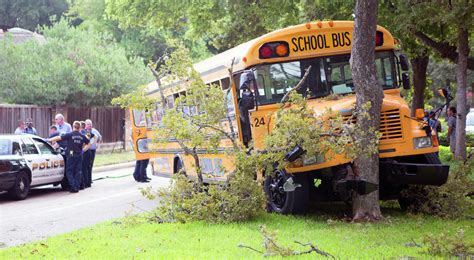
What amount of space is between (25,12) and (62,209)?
4301cm

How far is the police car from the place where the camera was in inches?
632

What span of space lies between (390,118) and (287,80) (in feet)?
6.26

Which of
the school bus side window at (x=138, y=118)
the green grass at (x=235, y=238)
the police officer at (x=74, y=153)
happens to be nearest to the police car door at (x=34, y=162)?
the police officer at (x=74, y=153)

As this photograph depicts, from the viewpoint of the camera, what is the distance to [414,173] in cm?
1049

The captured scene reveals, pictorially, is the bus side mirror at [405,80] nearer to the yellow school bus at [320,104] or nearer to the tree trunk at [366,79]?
the yellow school bus at [320,104]

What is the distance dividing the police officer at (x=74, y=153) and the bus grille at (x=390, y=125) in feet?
30.3

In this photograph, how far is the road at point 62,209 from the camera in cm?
1185

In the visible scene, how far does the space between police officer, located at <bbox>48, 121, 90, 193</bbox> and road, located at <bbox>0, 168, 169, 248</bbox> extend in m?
0.38

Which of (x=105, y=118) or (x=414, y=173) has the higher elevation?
(x=105, y=118)

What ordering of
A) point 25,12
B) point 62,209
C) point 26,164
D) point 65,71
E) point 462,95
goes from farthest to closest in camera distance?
point 25,12, point 65,71, point 462,95, point 26,164, point 62,209

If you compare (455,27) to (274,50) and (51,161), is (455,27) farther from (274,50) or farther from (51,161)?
(51,161)

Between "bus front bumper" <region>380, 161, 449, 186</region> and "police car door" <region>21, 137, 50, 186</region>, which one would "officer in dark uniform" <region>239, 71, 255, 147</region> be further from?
"police car door" <region>21, 137, 50, 186</region>

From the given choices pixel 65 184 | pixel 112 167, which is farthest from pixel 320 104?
pixel 112 167

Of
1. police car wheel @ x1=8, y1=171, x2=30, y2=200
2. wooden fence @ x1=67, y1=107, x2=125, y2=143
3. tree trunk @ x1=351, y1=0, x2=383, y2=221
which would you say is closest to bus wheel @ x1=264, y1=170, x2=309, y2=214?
tree trunk @ x1=351, y1=0, x2=383, y2=221
